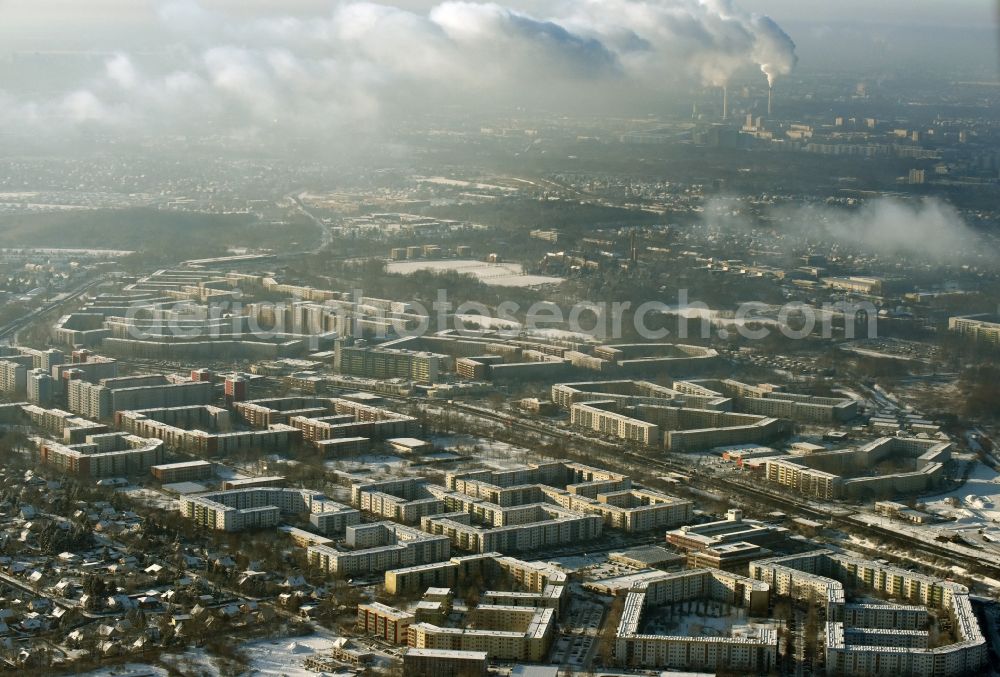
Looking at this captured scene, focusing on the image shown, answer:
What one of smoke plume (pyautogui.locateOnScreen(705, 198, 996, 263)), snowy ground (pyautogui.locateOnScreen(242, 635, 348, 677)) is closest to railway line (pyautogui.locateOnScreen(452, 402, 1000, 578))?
snowy ground (pyautogui.locateOnScreen(242, 635, 348, 677))

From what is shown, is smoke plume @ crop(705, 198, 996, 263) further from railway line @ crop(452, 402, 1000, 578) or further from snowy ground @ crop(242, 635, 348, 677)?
snowy ground @ crop(242, 635, 348, 677)

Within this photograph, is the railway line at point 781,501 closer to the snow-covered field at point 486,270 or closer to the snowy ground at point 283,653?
the snowy ground at point 283,653

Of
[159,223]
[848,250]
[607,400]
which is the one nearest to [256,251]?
[159,223]

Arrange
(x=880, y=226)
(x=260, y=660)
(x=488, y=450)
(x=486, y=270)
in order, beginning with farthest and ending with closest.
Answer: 1. (x=880, y=226)
2. (x=486, y=270)
3. (x=488, y=450)
4. (x=260, y=660)

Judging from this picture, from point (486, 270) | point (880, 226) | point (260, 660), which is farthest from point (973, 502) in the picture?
point (880, 226)

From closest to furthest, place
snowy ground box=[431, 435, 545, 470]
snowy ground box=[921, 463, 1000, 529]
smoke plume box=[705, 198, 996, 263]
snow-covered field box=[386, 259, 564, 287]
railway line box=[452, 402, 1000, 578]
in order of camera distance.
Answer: railway line box=[452, 402, 1000, 578] < snowy ground box=[921, 463, 1000, 529] < snowy ground box=[431, 435, 545, 470] < snow-covered field box=[386, 259, 564, 287] < smoke plume box=[705, 198, 996, 263]

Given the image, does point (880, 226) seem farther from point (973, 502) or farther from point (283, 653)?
point (283, 653)

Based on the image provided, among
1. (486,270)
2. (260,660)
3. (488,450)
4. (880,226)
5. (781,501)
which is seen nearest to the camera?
(260,660)

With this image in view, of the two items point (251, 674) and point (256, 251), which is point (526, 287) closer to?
point (256, 251)
